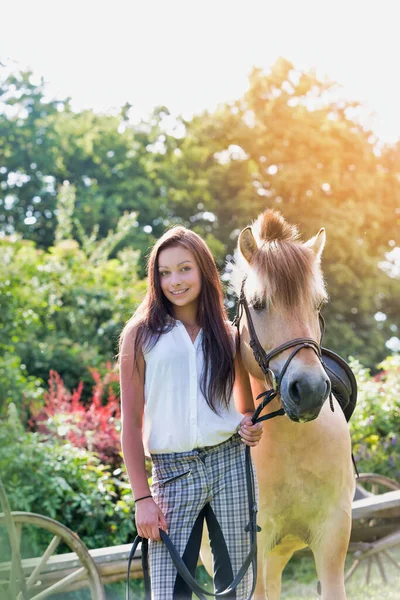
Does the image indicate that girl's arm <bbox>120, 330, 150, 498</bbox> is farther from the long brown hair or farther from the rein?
the rein

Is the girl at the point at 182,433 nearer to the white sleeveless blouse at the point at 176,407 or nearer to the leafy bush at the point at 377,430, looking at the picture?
the white sleeveless blouse at the point at 176,407

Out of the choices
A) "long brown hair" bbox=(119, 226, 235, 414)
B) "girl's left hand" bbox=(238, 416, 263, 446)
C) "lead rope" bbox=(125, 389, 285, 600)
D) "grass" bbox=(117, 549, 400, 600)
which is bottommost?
"grass" bbox=(117, 549, 400, 600)

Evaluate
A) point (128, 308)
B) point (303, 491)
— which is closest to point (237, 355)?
point (303, 491)

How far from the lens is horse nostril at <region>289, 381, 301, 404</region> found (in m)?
2.45

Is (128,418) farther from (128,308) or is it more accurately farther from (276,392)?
(128,308)

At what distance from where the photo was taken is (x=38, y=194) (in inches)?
830

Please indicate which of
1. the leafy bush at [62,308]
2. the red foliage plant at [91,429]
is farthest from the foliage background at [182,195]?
the red foliage plant at [91,429]

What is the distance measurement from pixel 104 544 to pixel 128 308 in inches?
217

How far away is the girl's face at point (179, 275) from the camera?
8.57 feet

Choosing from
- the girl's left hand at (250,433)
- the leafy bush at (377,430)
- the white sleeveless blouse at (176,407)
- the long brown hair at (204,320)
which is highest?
the long brown hair at (204,320)

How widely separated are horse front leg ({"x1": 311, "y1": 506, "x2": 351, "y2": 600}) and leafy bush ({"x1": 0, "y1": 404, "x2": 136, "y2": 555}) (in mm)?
2508

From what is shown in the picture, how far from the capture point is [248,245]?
294cm

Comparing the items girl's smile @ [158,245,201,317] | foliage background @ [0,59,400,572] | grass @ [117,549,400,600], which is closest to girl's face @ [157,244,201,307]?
girl's smile @ [158,245,201,317]

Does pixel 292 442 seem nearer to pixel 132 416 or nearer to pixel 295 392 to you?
pixel 295 392
